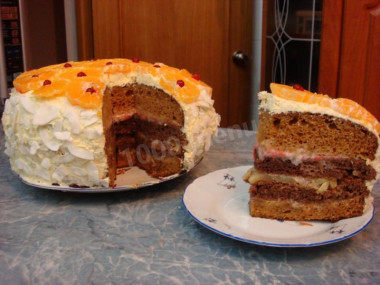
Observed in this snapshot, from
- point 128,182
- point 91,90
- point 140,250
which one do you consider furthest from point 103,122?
point 140,250

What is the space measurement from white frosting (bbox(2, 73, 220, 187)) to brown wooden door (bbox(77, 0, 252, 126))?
6.11ft

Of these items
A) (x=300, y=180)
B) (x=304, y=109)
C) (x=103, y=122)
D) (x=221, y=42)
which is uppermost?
(x=221, y=42)

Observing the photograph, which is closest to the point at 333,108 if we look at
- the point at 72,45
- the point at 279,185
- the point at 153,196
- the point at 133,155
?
the point at 279,185

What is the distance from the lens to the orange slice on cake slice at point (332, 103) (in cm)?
154

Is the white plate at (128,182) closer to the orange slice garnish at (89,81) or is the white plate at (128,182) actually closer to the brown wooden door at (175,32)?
the orange slice garnish at (89,81)

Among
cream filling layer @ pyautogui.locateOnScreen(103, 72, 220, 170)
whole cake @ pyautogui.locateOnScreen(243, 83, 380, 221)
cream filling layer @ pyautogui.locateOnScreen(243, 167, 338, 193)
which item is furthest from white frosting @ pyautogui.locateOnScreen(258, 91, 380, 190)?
cream filling layer @ pyautogui.locateOnScreen(103, 72, 220, 170)

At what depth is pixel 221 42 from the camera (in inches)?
145

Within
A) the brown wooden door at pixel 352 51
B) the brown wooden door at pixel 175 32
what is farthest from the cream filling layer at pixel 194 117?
the brown wooden door at pixel 175 32

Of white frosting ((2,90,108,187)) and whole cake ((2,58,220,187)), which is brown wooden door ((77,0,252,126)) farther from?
white frosting ((2,90,108,187))

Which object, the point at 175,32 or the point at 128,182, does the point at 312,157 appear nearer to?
the point at 128,182

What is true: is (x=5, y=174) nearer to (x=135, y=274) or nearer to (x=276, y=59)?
(x=135, y=274)

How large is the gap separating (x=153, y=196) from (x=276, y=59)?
1994 millimetres

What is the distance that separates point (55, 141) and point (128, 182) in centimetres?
42

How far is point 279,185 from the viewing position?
165 cm
